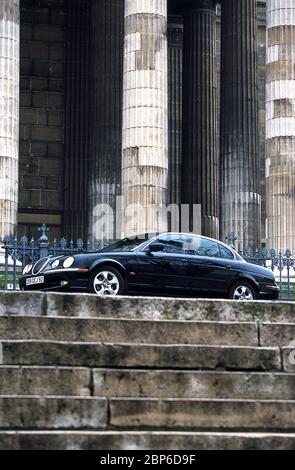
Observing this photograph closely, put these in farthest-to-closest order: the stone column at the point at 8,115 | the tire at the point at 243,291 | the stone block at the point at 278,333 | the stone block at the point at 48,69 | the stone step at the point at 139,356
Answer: the stone block at the point at 48,69 < the stone column at the point at 8,115 < the tire at the point at 243,291 < the stone block at the point at 278,333 < the stone step at the point at 139,356

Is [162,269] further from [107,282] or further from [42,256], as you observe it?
[42,256]

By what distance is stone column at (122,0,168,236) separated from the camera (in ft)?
106

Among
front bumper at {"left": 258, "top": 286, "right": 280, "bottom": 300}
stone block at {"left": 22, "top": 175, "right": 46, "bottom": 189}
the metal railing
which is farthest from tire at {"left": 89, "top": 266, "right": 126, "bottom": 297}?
stone block at {"left": 22, "top": 175, "right": 46, "bottom": 189}

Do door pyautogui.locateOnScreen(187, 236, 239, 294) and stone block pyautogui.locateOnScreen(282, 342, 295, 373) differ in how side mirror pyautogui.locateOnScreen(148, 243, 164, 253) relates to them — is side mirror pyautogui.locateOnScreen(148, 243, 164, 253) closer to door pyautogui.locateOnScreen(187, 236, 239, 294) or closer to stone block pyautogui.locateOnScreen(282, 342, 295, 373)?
door pyautogui.locateOnScreen(187, 236, 239, 294)

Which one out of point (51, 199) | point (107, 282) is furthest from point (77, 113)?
point (107, 282)

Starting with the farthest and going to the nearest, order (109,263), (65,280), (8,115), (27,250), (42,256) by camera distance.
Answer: (8,115) → (27,250) → (42,256) → (109,263) → (65,280)

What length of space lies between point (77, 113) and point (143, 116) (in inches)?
366

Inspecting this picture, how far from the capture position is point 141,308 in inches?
715

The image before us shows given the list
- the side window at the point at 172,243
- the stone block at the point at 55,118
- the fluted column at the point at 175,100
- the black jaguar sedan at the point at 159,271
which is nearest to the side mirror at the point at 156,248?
the black jaguar sedan at the point at 159,271

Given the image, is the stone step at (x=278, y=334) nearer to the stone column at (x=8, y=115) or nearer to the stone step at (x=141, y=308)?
the stone step at (x=141, y=308)

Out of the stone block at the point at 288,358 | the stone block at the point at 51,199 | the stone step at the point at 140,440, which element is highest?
the stone block at the point at 51,199

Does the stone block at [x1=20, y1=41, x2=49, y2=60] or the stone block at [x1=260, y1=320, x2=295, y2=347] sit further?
the stone block at [x1=20, y1=41, x2=49, y2=60]

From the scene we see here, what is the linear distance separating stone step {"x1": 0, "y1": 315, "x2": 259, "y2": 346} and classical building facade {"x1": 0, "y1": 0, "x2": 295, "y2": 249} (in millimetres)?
14978

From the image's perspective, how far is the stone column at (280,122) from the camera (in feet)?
112
